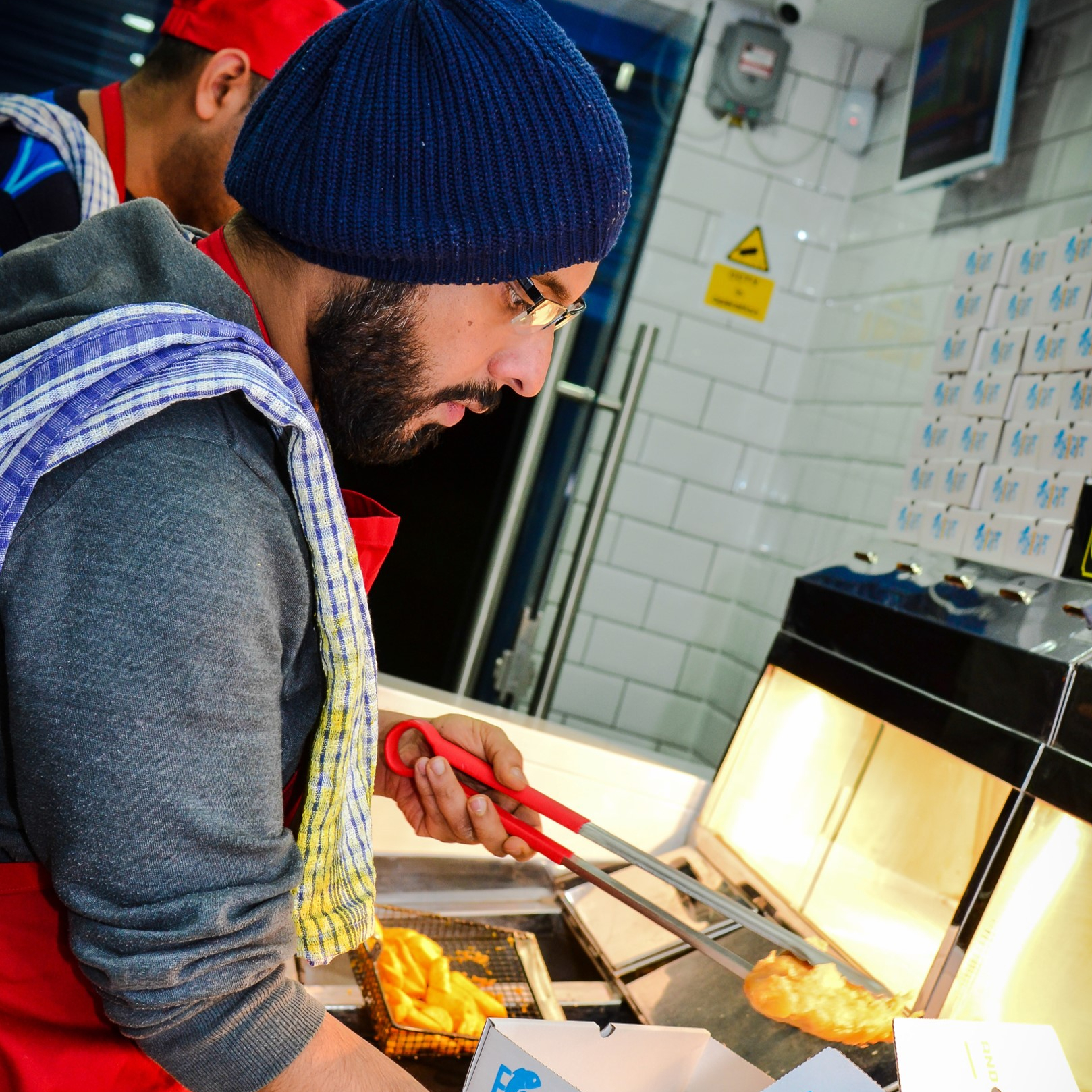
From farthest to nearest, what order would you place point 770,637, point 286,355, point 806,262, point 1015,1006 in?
A: point 806,262 < point 770,637 < point 1015,1006 < point 286,355

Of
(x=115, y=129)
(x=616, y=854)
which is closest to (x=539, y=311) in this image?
(x=616, y=854)

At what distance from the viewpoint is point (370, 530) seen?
41.7 inches

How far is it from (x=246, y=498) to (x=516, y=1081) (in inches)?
21.1

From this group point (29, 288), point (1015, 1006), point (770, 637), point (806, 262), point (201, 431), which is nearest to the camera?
point (201, 431)

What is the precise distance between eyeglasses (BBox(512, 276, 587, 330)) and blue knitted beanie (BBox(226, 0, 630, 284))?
4 centimetres

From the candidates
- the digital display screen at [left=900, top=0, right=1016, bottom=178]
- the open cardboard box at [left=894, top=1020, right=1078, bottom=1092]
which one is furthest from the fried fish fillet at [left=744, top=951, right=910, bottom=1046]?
the digital display screen at [left=900, top=0, right=1016, bottom=178]

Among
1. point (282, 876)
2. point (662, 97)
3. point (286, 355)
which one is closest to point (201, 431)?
point (286, 355)

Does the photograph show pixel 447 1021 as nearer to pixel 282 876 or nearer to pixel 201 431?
pixel 282 876

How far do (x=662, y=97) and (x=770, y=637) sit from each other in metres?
1.80

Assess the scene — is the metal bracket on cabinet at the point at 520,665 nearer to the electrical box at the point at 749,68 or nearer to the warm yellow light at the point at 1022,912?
the warm yellow light at the point at 1022,912

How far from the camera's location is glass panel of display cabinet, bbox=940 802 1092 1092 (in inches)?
47.0

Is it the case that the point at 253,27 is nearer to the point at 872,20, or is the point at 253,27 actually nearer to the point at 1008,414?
the point at 1008,414

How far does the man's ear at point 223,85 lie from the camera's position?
5.32 ft

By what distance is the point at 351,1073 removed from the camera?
0.87 m
